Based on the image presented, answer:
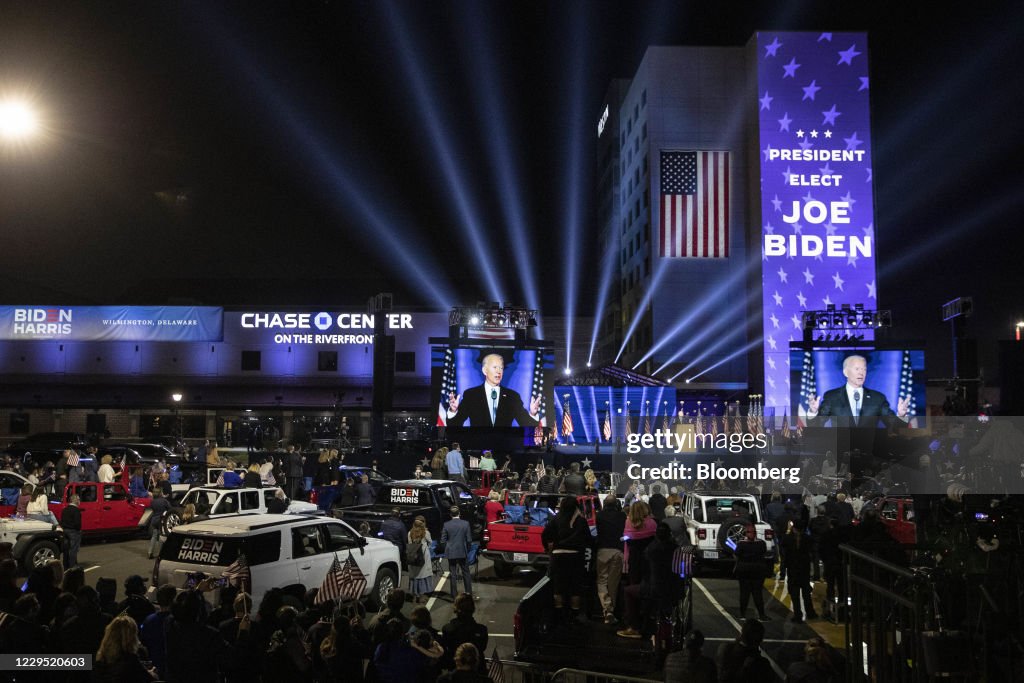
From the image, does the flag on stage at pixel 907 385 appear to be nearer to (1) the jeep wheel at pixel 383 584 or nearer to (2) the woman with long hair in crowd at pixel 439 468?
(2) the woman with long hair in crowd at pixel 439 468

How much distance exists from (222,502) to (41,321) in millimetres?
37467

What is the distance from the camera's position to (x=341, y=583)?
9383 mm

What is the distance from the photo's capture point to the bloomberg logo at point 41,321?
45.1 m

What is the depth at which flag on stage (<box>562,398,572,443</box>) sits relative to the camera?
32594 millimetres

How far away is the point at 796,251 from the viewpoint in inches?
1873

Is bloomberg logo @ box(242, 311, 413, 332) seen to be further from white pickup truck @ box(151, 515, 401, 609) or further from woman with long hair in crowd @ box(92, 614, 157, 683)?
woman with long hair in crowd @ box(92, 614, 157, 683)

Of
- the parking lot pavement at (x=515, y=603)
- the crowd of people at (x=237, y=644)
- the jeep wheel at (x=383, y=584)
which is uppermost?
the crowd of people at (x=237, y=644)

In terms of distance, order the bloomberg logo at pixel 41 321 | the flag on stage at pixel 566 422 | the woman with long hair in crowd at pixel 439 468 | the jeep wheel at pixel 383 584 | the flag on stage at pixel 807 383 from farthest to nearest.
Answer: the bloomberg logo at pixel 41 321, the flag on stage at pixel 566 422, the flag on stage at pixel 807 383, the woman with long hair in crowd at pixel 439 468, the jeep wheel at pixel 383 584

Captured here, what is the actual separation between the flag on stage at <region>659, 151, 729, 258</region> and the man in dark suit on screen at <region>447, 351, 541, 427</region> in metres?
24.3

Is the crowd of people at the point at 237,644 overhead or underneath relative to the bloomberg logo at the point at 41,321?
underneath

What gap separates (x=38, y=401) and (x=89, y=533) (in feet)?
110

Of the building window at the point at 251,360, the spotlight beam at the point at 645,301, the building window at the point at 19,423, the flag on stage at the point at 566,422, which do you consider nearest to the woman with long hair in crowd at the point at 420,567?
the flag on stage at the point at 566,422

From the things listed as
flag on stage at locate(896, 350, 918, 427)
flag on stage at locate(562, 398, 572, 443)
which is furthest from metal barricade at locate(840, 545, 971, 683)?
flag on stage at locate(896, 350, 918, 427)

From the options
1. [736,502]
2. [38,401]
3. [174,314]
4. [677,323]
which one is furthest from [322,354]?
[736,502]
